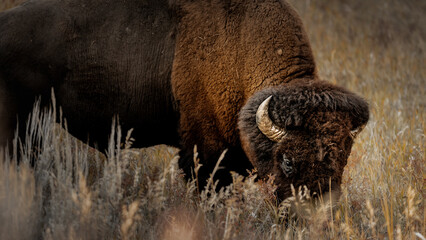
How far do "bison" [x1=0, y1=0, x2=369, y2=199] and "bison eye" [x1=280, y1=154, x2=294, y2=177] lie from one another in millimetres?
138

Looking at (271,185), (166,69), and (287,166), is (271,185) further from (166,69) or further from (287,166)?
(166,69)

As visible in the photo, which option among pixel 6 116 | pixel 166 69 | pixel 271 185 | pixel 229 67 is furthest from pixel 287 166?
pixel 6 116

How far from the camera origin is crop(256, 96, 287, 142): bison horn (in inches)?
134

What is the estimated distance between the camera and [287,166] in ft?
11.2

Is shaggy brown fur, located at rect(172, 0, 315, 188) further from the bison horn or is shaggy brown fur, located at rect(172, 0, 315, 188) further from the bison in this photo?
the bison horn

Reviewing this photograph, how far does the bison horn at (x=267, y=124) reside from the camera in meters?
3.39

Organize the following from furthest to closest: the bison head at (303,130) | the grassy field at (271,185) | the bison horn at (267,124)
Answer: the bison horn at (267,124) < the bison head at (303,130) < the grassy field at (271,185)

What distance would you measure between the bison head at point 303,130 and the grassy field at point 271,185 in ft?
0.62

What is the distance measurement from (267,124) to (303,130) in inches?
10.3

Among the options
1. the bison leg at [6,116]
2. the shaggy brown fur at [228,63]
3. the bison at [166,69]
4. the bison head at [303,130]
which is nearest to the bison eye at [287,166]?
the bison head at [303,130]

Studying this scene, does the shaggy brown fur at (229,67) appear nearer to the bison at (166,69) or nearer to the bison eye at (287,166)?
the bison at (166,69)

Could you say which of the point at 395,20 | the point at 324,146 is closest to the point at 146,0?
the point at 324,146

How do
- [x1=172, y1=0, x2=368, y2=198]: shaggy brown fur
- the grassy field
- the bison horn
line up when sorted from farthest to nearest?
[x1=172, y1=0, x2=368, y2=198]: shaggy brown fur, the bison horn, the grassy field

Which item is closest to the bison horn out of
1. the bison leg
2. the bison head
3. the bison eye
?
the bison head
